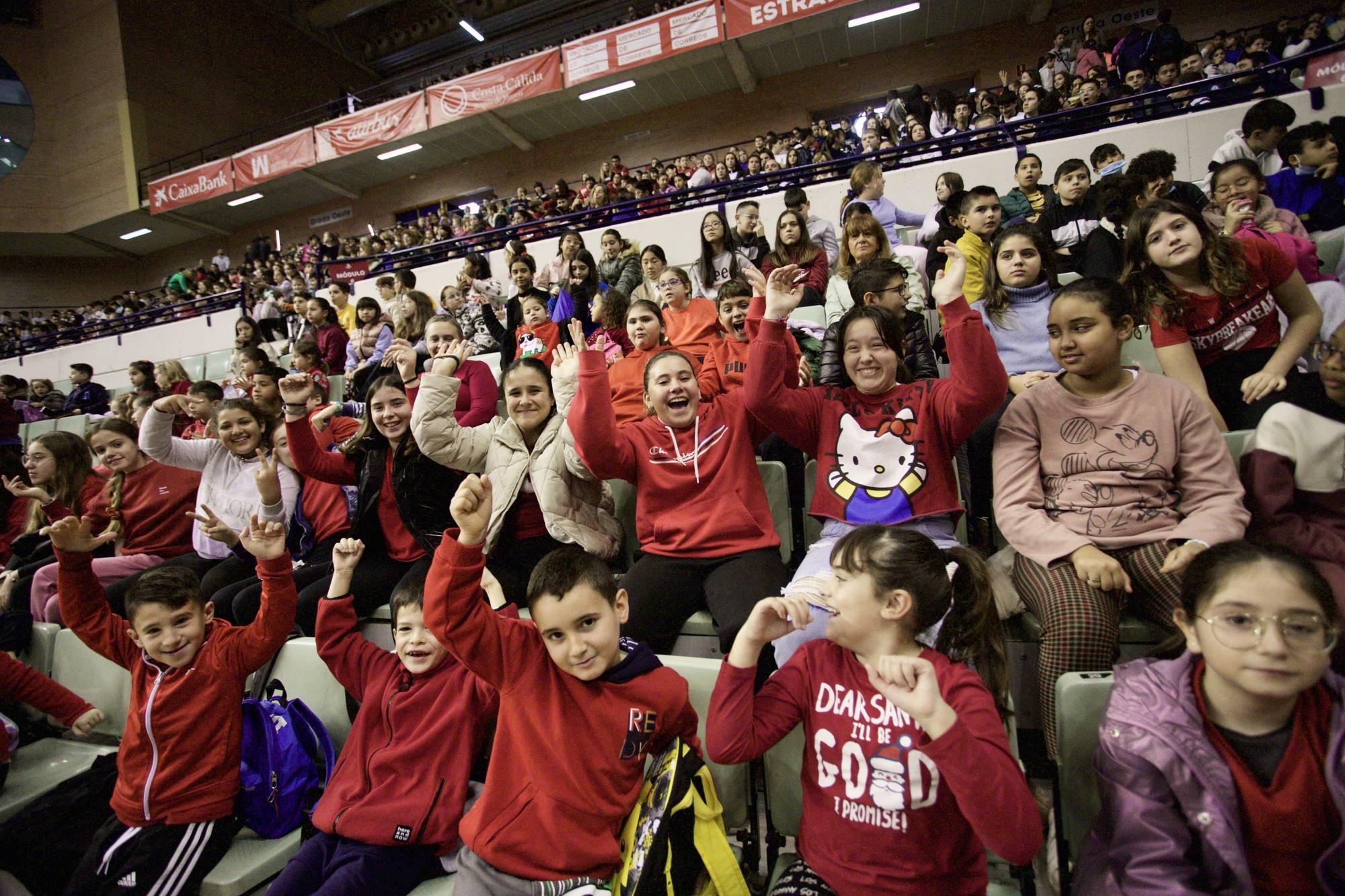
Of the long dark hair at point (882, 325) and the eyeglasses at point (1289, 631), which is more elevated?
the long dark hair at point (882, 325)

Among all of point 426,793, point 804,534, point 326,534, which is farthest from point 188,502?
point 804,534

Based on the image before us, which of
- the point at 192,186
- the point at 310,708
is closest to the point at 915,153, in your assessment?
the point at 310,708

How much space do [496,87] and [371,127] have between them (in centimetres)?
276

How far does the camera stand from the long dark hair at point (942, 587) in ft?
3.85

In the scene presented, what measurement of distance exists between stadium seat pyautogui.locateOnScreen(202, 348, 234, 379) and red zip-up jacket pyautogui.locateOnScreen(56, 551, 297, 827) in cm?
682

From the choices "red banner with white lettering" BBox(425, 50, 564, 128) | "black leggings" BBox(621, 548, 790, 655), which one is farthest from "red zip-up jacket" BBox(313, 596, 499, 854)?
"red banner with white lettering" BBox(425, 50, 564, 128)

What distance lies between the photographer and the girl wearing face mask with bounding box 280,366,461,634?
2385 millimetres

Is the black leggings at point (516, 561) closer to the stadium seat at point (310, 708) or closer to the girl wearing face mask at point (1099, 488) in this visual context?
the stadium seat at point (310, 708)

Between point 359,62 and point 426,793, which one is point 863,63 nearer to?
point 426,793

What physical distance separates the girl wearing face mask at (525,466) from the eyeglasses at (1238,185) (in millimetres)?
3088

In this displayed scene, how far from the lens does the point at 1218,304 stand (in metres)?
2.01

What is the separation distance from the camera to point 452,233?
33.1 feet

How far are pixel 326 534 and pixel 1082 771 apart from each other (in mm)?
2804

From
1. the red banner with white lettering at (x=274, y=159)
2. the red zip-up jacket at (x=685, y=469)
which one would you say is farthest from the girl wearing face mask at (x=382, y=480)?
the red banner with white lettering at (x=274, y=159)
